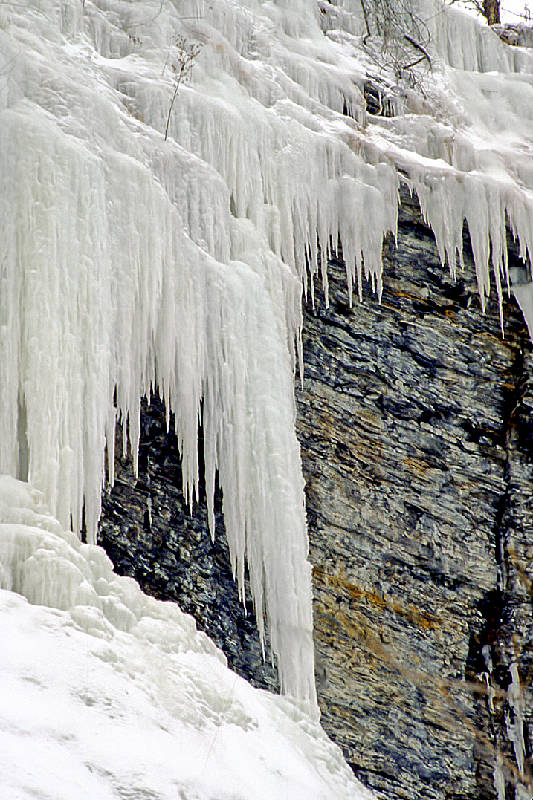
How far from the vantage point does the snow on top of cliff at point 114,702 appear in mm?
2680

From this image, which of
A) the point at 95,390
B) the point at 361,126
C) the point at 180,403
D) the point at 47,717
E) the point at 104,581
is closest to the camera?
the point at 47,717

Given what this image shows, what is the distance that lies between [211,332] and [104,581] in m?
1.99

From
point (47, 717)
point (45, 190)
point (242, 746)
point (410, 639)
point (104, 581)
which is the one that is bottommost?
point (410, 639)

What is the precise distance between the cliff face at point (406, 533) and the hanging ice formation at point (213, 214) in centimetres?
32

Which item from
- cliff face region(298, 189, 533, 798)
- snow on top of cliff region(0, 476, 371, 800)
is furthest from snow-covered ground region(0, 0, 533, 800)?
cliff face region(298, 189, 533, 798)

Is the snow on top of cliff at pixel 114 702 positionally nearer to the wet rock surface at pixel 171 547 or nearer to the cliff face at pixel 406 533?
the wet rock surface at pixel 171 547

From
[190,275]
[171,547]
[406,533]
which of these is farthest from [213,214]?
[406,533]

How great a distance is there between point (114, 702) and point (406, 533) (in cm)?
376

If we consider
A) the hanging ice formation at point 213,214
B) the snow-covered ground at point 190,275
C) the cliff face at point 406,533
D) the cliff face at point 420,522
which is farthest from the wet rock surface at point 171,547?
the cliff face at point 420,522

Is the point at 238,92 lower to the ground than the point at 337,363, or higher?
higher

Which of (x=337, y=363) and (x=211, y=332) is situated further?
(x=337, y=363)

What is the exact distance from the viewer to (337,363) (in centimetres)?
646

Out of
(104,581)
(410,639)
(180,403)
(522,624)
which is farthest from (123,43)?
(522,624)

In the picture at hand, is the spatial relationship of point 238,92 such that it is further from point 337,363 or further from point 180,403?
point 180,403
